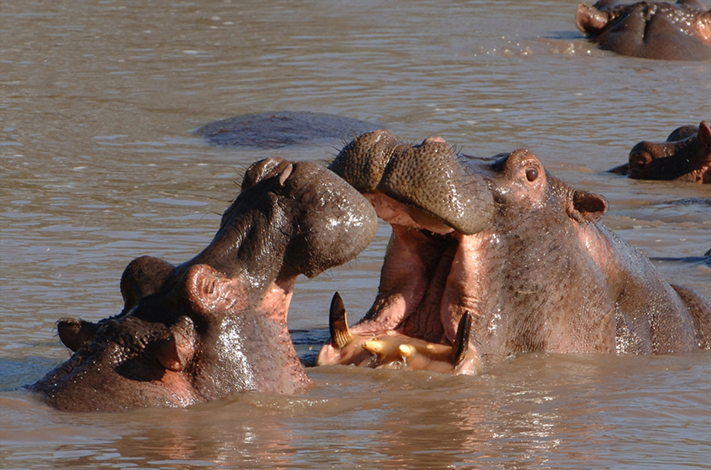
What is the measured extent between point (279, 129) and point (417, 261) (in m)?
6.15

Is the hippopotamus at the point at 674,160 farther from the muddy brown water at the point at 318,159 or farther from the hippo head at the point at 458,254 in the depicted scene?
the hippo head at the point at 458,254

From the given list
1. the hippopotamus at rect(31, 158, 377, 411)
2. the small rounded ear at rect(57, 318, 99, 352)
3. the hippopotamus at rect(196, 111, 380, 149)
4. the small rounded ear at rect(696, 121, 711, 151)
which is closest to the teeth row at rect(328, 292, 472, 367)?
the hippopotamus at rect(31, 158, 377, 411)

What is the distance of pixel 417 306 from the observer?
4.94 m

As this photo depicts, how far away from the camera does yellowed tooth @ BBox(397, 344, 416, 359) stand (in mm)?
4660

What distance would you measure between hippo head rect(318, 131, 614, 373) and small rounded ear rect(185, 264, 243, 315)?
0.75 metres

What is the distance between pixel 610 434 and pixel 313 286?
2.79 m

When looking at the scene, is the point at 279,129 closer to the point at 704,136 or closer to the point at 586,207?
the point at 704,136

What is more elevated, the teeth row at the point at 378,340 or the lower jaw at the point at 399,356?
the teeth row at the point at 378,340

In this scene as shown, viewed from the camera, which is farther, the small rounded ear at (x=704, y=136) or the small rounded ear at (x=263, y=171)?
the small rounded ear at (x=704, y=136)

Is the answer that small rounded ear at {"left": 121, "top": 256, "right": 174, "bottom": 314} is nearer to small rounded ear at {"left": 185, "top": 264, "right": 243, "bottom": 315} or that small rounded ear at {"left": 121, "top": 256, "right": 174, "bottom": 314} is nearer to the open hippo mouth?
small rounded ear at {"left": 185, "top": 264, "right": 243, "bottom": 315}

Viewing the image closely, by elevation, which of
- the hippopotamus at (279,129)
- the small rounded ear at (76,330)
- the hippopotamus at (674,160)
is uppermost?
the small rounded ear at (76,330)

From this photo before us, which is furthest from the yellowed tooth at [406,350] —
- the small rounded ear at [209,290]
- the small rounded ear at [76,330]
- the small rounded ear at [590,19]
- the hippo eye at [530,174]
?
the small rounded ear at [590,19]

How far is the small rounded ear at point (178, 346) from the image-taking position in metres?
3.72

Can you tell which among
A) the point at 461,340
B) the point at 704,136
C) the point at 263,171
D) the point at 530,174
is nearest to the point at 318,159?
the point at 704,136
